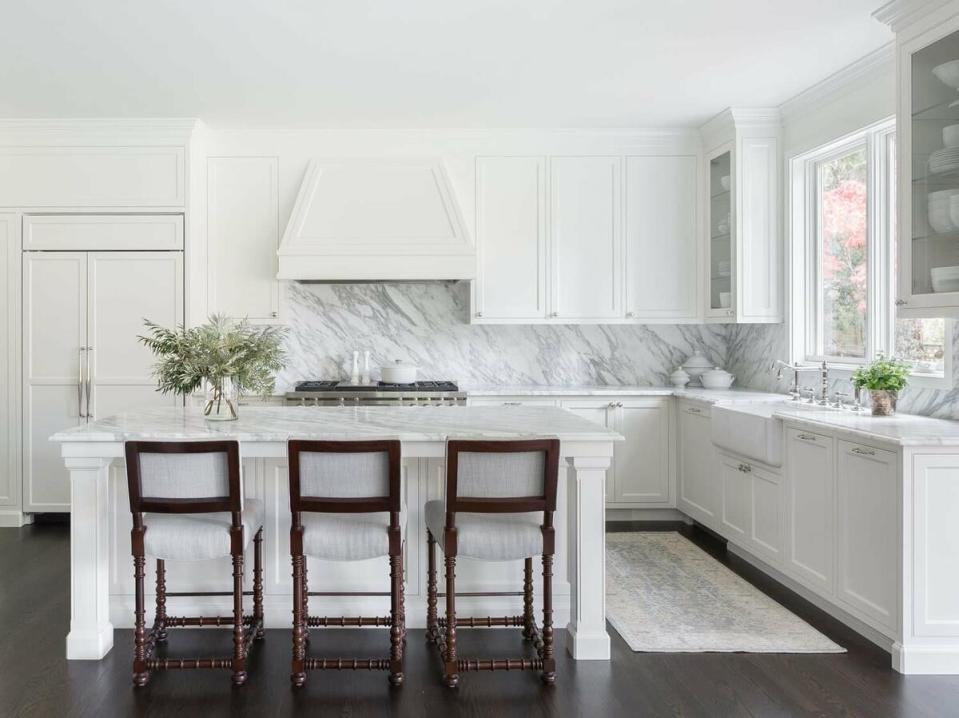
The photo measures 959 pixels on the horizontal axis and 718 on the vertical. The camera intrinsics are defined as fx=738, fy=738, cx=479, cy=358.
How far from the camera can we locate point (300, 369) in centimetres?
563

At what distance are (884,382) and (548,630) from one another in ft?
6.70

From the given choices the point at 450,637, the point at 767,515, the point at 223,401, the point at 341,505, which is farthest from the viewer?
the point at 767,515

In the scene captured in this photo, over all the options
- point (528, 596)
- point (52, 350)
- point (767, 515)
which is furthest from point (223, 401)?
point (767, 515)

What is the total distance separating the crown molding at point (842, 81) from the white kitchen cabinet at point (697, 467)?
1985 mm

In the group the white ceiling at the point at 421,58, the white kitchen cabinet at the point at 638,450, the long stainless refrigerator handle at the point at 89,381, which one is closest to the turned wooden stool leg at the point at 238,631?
the white ceiling at the point at 421,58

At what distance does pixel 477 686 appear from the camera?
2730 millimetres

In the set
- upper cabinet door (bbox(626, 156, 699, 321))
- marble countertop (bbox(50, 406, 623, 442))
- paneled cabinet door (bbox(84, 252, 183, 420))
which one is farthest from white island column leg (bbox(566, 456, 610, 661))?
paneled cabinet door (bbox(84, 252, 183, 420))

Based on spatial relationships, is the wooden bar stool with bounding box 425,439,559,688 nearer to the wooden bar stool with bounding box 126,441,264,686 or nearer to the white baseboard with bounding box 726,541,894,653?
the wooden bar stool with bounding box 126,441,264,686

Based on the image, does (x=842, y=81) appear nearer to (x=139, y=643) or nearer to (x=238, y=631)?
(x=238, y=631)

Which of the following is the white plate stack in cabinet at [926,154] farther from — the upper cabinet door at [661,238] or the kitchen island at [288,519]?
the upper cabinet door at [661,238]

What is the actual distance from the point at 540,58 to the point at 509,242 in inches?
62.3

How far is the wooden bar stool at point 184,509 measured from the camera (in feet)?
8.59

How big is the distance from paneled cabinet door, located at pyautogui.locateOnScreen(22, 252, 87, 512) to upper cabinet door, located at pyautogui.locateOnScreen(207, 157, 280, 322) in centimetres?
90

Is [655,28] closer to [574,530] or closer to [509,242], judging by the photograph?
[509,242]
